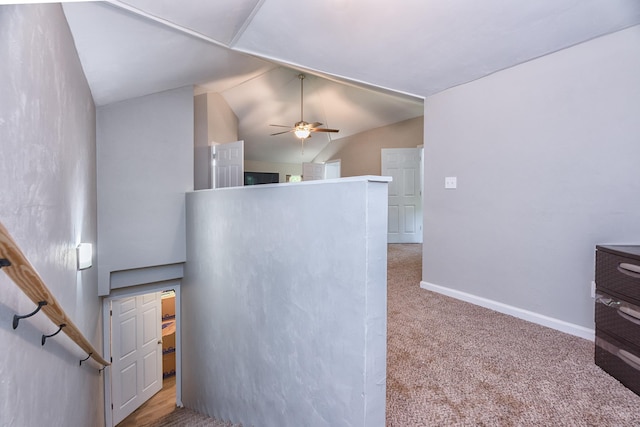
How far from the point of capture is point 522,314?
99.3 inches

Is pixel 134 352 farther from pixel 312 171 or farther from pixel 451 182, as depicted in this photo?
pixel 312 171

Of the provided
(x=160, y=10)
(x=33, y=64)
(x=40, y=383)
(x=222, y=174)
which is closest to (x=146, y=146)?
(x=222, y=174)

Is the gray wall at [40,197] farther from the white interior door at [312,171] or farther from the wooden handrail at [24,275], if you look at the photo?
the white interior door at [312,171]

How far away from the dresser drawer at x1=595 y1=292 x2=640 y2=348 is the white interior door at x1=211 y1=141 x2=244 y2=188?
396cm

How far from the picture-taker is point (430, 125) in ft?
10.8

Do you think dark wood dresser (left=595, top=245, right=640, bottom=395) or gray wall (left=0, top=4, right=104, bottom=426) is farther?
dark wood dresser (left=595, top=245, right=640, bottom=395)

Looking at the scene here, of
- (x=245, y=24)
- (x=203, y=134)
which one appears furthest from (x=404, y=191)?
(x=245, y=24)

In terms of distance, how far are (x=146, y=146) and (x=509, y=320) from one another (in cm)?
424

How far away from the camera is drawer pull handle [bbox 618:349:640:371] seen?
1.59 m

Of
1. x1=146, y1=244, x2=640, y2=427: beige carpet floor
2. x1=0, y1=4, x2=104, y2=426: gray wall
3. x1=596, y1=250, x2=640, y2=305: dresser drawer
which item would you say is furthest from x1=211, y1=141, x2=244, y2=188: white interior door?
x1=596, y1=250, x2=640, y2=305: dresser drawer

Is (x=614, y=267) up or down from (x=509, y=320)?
up

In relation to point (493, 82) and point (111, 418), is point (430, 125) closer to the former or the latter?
point (493, 82)

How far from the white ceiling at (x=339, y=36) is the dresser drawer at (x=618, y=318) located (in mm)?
1795

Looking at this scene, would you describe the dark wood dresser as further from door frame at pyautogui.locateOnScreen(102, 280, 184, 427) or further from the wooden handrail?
door frame at pyautogui.locateOnScreen(102, 280, 184, 427)
